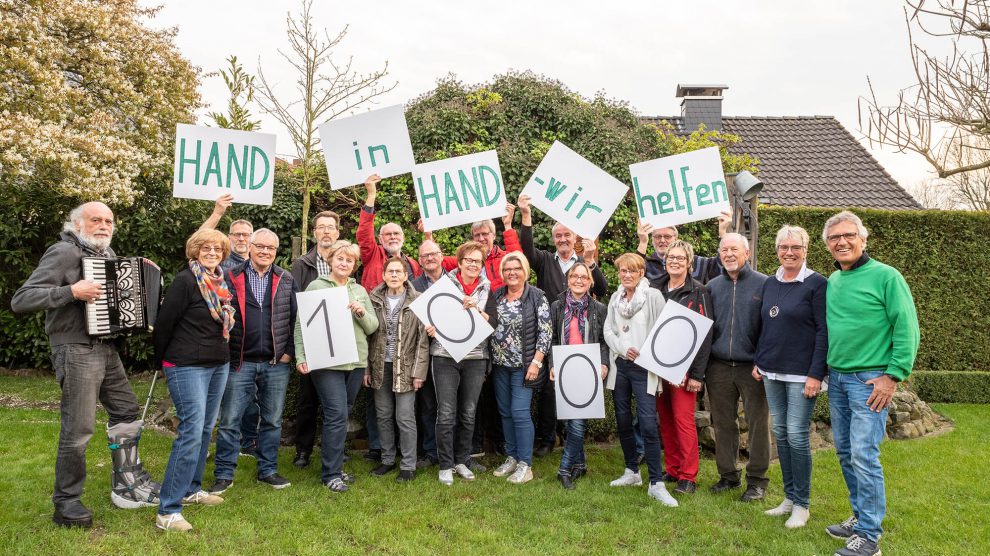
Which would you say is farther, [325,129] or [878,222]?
[878,222]

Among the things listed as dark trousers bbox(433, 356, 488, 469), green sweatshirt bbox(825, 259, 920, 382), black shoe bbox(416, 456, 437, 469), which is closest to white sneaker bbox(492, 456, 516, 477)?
dark trousers bbox(433, 356, 488, 469)

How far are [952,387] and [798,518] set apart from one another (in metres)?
7.24

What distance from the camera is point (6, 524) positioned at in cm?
414

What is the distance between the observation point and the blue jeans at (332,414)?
4977 millimetres

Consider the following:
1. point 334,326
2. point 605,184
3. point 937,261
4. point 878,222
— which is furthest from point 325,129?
point 937,261

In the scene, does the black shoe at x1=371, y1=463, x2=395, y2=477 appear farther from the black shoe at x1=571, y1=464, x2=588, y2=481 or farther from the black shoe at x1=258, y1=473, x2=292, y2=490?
the black shoe at x1=571, y1=464, x2=588, y2=481

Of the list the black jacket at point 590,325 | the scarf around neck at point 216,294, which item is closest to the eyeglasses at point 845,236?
the black jacket at point 590,325

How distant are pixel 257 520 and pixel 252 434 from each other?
1365 mm

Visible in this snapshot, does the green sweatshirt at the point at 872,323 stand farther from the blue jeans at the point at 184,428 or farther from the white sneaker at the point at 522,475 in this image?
the blue jeans at the point at 184,428

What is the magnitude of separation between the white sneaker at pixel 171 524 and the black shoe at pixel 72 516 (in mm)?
480

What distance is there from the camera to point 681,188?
5.81m

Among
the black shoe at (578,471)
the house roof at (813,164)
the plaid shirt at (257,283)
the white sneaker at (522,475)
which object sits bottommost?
the black shoe at (578,471)

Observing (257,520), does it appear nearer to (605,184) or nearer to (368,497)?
(368,497)

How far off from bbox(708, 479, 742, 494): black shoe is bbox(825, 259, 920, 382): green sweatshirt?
60.7 inches
